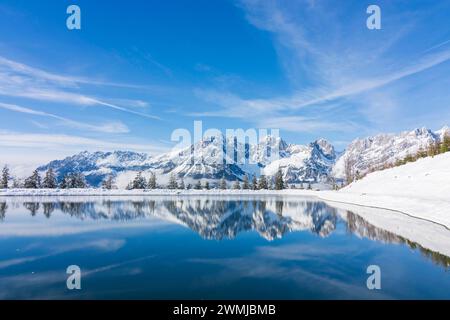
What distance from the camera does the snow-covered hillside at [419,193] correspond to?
37.2 metres

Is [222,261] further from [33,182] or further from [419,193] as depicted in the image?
[33,182]

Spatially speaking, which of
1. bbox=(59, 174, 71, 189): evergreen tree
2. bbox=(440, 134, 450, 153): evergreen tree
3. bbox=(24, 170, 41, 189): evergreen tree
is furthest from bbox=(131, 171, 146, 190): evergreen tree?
bbox=(440, 134, 450, 153): evergreen tree

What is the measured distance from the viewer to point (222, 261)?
713 inches

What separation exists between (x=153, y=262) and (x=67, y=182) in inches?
4611

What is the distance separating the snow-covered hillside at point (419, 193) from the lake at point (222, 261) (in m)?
7.78

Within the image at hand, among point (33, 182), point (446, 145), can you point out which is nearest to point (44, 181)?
point (33, 182)

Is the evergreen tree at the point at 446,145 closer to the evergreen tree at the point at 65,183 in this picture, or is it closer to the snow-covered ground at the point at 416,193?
the snow-covered ground at the point at 416,193

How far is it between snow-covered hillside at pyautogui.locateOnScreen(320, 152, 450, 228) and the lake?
25.5 feet

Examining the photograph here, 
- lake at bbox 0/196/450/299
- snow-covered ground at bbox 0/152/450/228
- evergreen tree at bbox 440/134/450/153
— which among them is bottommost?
lake at bbox 0/196/450/299

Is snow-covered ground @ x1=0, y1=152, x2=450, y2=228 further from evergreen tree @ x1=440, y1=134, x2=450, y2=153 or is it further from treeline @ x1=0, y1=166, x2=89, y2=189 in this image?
treeline @ x1=0, y1=166, x2=89, y2=189

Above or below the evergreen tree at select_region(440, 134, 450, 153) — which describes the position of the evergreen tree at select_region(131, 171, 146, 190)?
below

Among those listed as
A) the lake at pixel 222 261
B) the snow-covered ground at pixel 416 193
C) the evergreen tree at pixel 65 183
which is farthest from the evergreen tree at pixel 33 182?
the lake at pixel 222 261

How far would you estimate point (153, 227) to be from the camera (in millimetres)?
31125

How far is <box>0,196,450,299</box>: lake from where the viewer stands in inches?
516
